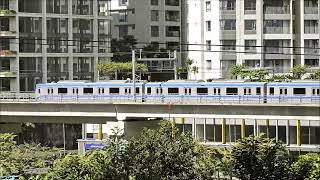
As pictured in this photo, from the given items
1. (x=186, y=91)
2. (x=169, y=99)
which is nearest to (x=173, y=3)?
(x=186, y=91)

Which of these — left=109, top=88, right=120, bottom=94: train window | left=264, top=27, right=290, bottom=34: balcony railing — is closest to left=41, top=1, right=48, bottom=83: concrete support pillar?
left=109, top=88, right=120, bottom=94: train window

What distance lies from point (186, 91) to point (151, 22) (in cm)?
3168

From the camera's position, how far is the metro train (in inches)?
1624

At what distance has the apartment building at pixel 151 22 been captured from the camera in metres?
75.4

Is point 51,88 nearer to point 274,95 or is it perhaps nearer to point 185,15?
point 274,95

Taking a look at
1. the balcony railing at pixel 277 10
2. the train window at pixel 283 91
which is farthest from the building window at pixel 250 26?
the train window at pixel 283 91

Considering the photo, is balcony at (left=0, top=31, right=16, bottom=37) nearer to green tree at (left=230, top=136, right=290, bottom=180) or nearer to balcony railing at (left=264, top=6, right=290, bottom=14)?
balcony railing at (left=264, top=6, right=290, bottom=14)

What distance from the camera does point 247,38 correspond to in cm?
6275

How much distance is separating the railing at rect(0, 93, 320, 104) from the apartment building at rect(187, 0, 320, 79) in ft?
69.0

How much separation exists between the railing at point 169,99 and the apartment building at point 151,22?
30.1m

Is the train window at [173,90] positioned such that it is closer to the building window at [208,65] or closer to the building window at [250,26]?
the building window at [250,26]

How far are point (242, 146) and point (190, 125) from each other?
16.1 metres

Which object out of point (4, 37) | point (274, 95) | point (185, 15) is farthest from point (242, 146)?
point (185, 15)

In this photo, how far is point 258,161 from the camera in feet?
102
